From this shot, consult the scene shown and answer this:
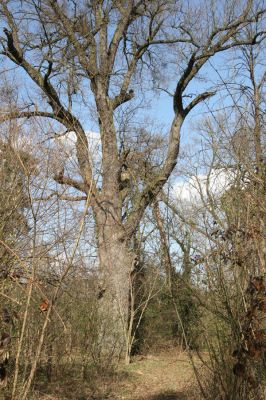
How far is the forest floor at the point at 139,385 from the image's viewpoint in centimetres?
774

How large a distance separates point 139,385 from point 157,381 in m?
0.61

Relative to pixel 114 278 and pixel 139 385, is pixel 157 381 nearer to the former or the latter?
pixel 139 385

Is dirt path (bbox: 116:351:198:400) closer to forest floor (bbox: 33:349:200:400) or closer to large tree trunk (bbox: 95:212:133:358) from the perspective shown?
forest floor (bbox: 33:349:200:400)

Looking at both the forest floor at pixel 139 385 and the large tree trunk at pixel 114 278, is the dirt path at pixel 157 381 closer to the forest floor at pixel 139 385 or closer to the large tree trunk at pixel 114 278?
the forest floor at pixel 139 385

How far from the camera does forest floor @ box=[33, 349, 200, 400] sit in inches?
305

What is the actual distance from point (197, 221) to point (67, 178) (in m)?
1.45

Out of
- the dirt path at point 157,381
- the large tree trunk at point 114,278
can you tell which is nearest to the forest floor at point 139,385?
the dirt path at point 157,381

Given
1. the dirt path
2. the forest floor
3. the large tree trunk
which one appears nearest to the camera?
the forest floor

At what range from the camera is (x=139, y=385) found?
30.9ft

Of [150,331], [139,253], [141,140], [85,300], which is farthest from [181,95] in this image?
[85,300]

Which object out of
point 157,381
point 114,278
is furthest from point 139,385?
point 114,278

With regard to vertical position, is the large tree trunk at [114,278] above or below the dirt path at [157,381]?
above

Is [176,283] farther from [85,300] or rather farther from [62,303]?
[85,300]

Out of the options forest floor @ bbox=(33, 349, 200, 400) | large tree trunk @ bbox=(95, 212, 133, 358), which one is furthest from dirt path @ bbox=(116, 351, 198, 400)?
large tree trunk @ bbox=(95, 212, 133, 358)
